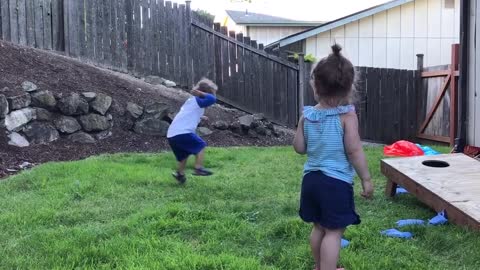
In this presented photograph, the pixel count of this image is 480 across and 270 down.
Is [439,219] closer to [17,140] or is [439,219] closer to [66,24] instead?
[17,140]

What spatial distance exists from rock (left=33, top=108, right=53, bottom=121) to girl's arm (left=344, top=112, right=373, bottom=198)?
21.4 ft

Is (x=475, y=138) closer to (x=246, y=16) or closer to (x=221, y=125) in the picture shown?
(x=221, y=125)

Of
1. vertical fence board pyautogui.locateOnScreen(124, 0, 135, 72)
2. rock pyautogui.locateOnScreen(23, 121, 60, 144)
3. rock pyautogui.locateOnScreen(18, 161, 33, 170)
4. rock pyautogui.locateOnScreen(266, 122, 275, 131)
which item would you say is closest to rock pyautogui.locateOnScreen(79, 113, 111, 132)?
rock pyautogui.locateOnScreen(23, 121, 60, 144)

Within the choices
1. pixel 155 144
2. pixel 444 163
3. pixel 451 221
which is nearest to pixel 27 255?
pixel 451 221

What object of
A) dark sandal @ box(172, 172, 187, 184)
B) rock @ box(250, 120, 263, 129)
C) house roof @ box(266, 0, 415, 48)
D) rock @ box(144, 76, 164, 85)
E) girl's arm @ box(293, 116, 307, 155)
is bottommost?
dark sandal @ box(172, 172, 187, 184)

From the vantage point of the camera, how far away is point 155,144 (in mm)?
9414

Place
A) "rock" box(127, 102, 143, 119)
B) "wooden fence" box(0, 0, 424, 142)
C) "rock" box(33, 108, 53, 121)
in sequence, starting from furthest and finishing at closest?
1. "wooden fence" box(0, 0, 424, 142)
2. "rock" box(127, 102, 143, 119)
3. "rock" box(33, 108, 53, 121)

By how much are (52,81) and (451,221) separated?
23.0ft

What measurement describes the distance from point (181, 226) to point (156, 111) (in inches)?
212

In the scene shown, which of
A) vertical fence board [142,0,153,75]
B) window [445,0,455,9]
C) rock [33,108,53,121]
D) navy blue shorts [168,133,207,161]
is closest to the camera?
navy blue shorts [168,133,207,161]

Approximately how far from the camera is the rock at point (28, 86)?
8.61 m

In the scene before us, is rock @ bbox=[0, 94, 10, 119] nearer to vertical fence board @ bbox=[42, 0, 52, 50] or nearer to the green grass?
the green grass

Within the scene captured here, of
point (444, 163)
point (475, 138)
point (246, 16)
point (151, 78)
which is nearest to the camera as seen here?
point (444, 163)

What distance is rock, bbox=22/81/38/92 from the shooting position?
861 cm
